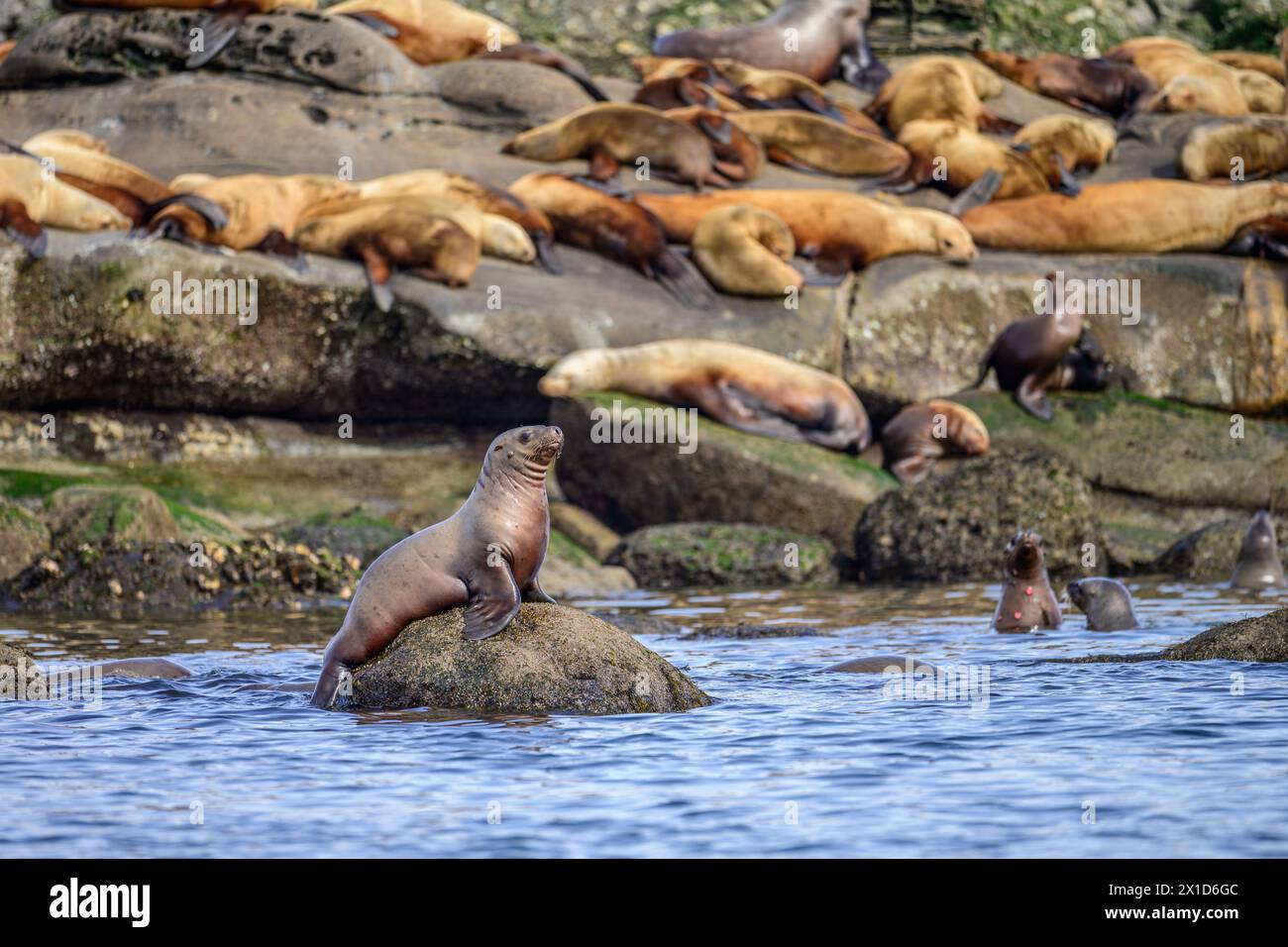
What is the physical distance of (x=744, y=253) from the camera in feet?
55.7

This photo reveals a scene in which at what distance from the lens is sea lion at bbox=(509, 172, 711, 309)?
17141 millimetres

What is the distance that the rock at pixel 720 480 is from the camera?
15078 millimetres

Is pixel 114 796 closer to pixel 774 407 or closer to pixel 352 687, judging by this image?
pixel 352 687

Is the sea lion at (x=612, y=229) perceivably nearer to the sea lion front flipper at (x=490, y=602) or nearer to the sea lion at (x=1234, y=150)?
the sea lion at (x=1234, y=150)

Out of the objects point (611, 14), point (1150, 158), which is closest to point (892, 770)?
point (1150, 158)

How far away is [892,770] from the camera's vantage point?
6.43 m

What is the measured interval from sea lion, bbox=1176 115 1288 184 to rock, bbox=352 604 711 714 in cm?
1430

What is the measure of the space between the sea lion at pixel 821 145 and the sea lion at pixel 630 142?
4.23ft

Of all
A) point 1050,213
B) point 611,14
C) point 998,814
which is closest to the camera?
point 998,814

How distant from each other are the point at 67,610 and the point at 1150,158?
13.2m

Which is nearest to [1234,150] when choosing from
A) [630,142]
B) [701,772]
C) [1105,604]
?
[630,142]

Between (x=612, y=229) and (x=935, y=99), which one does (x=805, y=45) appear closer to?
(x=935, y=99)

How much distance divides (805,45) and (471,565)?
54.5 feet

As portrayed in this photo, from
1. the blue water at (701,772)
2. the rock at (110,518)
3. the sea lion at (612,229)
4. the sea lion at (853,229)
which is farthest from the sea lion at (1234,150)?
the blue water at (701,772)
